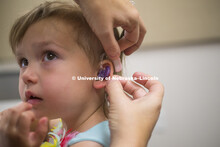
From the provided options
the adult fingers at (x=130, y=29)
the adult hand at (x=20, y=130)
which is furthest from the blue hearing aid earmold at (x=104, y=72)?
the adult hand at (x=20, y=130)

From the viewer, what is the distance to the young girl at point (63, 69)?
0.65m

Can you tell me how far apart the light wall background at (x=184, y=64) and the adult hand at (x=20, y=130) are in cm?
91

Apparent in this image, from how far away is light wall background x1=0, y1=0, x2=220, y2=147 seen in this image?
1231 mm

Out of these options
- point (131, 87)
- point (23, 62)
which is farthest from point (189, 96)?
point (23, 62)

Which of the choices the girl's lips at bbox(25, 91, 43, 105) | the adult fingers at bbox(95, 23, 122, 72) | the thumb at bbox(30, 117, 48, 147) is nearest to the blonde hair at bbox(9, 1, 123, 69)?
the adult fingers at bbox(95, 23, 122, 72)

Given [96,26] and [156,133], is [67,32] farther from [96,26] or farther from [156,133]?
[156,133]

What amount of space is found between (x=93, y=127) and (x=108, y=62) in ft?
0.81

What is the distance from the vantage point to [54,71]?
66 centimetres

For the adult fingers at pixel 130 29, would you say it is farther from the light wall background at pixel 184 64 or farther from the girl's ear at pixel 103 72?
the light wall background at pixel 184 64

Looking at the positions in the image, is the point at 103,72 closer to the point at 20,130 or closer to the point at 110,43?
the point at 110,43

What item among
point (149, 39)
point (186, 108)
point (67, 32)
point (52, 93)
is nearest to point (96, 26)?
point (67, 32)

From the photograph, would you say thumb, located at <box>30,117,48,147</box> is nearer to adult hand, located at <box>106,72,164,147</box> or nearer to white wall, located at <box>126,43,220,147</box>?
adult hand, located at <box>106,72,164,147</box>

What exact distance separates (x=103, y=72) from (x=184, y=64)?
0.75 metres

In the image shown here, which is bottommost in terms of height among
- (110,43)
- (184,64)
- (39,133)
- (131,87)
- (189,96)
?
(189,96)
